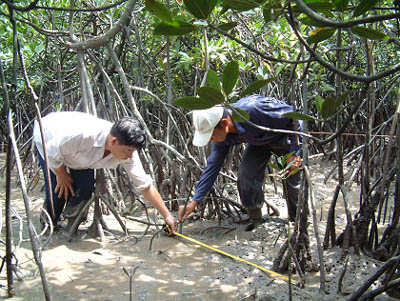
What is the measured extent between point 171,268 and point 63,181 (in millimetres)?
812

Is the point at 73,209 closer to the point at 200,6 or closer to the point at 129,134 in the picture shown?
the point at 129,134

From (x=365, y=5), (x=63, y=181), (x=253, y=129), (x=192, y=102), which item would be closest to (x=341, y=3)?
(x=365, y=5)

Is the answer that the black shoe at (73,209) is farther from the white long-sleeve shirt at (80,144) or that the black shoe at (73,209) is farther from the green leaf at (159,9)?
the green leaf at (159,9)

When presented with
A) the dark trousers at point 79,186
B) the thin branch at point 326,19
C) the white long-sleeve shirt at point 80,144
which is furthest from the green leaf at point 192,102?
the dark trousers at point 79,186

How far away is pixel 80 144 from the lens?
7.20 ft

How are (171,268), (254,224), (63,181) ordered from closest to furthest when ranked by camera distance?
(171,268) → (63,181) → (254,224)

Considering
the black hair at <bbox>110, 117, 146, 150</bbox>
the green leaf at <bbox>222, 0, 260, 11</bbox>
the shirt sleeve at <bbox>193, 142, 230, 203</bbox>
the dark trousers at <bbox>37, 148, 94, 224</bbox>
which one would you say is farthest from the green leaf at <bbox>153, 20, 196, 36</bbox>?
the dark trousers at <bbox>37, 148, 94, 224</bbox>

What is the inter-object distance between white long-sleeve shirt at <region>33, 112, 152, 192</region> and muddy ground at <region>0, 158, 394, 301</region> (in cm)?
41

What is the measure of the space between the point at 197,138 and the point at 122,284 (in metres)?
0.85

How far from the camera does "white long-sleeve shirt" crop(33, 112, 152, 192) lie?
2.16m

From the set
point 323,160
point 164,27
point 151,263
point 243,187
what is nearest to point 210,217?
point 243,187

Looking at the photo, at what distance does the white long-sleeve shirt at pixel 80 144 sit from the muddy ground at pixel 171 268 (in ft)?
1.34

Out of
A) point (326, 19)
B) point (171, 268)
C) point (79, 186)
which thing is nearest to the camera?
point (326, 19)

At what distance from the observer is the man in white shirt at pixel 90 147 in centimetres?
206
